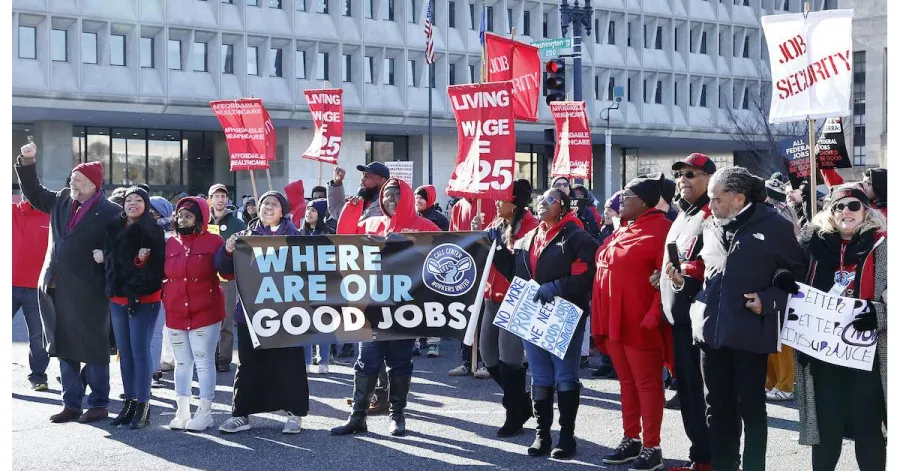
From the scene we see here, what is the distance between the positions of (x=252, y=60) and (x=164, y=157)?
5.63m

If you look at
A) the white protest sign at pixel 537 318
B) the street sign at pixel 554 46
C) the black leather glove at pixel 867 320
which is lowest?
the white protest sign at pixel 537 318

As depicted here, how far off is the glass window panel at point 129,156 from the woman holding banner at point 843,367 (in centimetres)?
4149

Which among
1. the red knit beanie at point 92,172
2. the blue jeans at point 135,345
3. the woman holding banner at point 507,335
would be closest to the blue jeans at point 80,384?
the blue jeans at point 135,345

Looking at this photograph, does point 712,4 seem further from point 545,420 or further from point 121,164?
point 545,420

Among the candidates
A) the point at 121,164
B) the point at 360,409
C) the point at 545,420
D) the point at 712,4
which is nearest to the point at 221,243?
the point at 360,409

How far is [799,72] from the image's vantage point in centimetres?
888

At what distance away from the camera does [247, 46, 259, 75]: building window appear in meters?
45.0

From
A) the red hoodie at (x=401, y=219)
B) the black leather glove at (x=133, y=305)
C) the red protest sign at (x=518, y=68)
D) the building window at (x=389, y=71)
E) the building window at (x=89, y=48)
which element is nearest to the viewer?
the red hoodie at (x=401, y=219)

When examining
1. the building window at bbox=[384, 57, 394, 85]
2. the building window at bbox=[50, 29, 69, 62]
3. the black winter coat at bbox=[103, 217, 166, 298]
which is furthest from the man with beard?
the building window at bbox=[384, 57, 394, 85]

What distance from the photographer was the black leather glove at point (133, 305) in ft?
30.5

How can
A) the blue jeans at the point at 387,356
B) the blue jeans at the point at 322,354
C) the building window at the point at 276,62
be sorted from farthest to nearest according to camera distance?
the building window at the point at 276,62
the blue jeans at the point at 322,354
the blue jeans at the point at 387,356

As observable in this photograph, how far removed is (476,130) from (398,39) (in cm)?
3933

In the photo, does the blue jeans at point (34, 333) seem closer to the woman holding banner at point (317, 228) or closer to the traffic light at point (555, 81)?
the woman holding banner at point (317, 228)

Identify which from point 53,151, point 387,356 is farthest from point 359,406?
point 53,151
